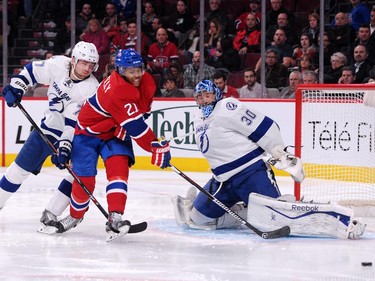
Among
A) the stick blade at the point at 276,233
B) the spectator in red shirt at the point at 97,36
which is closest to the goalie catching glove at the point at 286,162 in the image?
the stick blade at the point at 276,233

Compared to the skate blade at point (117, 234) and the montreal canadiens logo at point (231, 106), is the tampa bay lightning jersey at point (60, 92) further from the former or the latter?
the montreal canadiens logo at point (231, 106)

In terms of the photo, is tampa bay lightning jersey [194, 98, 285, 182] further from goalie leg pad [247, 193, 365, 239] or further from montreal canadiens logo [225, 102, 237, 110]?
goalie leg pad [247, 193, 365, 239]

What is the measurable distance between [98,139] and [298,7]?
157 inches

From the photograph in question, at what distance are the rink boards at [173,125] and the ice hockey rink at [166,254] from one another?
Result: 2527mm

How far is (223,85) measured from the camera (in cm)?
853

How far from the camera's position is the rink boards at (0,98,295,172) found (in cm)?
844

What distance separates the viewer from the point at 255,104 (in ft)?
28.0

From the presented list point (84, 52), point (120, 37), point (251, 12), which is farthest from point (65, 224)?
point (120, 37)

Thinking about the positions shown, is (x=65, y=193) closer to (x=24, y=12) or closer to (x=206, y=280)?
(x=206, y=280)

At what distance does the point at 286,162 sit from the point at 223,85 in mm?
3415

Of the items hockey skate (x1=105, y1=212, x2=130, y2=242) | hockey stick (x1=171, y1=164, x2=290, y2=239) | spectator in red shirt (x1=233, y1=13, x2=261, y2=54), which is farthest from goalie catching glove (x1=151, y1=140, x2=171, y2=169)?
spectator in red shirt (x1=233, y1=13, x2=261, y2=54)

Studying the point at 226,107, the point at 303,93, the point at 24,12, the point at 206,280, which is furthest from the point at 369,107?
the point at 24,12

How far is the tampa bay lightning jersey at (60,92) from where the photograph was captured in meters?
5.55

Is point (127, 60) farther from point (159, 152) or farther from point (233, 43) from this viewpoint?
point (233, 43)
